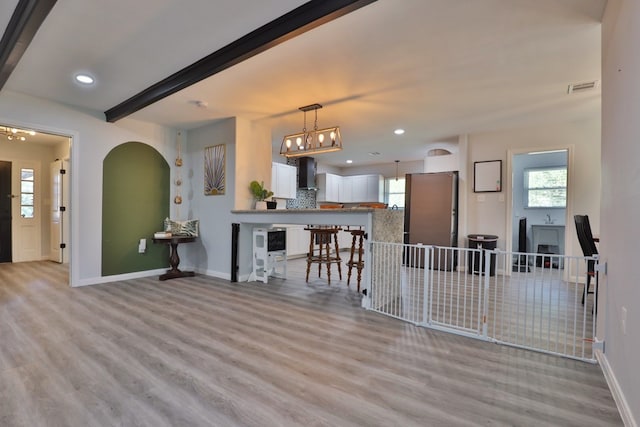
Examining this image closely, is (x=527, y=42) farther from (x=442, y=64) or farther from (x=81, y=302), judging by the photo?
(x=81, y=302)

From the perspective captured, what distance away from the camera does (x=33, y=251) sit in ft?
20.0

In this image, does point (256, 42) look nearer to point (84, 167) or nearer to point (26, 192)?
point (84, 167)

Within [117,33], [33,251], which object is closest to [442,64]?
[117,33]

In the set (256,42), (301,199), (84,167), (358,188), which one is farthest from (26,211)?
(358,188)

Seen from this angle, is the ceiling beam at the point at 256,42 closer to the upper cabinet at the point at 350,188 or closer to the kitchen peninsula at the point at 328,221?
the kitchen peninsula at the point at 328,221

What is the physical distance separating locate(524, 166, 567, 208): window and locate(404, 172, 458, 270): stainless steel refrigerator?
2.43m

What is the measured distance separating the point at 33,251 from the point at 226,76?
5969 mm

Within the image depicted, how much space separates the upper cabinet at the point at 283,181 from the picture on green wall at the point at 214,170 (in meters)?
1.75

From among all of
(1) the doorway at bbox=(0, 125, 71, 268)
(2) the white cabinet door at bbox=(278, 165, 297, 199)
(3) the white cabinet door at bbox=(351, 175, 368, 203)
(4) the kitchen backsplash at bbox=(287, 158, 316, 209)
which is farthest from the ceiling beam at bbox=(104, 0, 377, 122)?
(3) the white cabinet door at bbox=(351, 175, 368, 203)

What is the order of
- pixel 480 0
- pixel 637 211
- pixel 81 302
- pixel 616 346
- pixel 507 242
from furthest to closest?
pixel 507 242, pixel 81 302, pixel 480 0, pixel 616 346, pixel 637 211

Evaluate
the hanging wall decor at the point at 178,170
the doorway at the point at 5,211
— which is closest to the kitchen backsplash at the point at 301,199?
the hanging wall decor at the point at 178,170

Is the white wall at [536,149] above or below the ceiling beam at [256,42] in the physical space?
below

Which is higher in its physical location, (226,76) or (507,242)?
(226,76)

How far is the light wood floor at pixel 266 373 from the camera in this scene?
61.2 inches
